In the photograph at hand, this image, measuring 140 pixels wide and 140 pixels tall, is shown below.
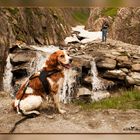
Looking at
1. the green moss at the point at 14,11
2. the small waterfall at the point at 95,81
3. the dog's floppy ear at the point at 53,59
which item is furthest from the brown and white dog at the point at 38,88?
the green moss at the point at 14,11

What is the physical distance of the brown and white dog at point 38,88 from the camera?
372 cm

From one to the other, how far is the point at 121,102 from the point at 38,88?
38cm

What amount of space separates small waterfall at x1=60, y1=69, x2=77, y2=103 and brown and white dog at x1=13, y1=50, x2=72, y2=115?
2 cm

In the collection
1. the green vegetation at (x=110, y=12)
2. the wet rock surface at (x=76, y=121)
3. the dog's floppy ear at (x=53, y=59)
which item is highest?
the green vegetation at (x=110, y=12)

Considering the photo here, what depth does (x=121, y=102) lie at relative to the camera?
12.3 ft

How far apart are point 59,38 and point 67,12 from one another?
126 millimetres

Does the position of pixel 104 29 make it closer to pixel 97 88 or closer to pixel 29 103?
pixel 97 88

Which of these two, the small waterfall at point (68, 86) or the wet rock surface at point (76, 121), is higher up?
the small waterfall at point (68, 86)

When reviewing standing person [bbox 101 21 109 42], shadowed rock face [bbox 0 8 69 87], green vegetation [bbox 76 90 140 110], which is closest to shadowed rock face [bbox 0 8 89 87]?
shadowed rock face [bbox 0 8 69 87]

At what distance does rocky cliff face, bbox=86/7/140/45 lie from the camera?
12.2 feet

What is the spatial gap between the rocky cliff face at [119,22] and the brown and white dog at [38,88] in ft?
0.66

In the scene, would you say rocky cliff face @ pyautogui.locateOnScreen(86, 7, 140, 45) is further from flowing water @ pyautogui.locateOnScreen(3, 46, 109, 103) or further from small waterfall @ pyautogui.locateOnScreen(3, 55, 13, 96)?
small waterfall @ pyautogui.locateOnScreen(3, 55, 13, 96)

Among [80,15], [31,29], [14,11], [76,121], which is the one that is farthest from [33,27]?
[76,121]

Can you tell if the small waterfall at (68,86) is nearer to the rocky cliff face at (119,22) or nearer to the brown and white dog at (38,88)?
the brown and white dog at (38,88)
